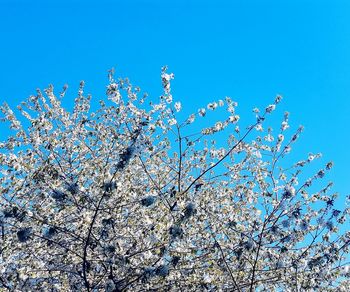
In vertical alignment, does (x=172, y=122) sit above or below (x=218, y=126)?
above

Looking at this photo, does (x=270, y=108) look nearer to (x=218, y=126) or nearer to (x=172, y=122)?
(x=218, y=126)

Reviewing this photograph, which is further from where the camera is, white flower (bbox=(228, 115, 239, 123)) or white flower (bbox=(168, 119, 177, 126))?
white flower (bbox=(228, 115, 239, 123))

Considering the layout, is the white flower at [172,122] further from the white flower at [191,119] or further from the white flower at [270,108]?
the white flower at [270,108]

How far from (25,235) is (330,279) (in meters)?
6.03

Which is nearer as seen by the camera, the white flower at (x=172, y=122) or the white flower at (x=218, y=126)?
the white flower at (x=172, y=122)

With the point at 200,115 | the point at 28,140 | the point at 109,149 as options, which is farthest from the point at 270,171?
the point at 28,140

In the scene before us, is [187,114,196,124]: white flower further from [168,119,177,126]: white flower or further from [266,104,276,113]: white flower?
[266,104,276,113]: white flower

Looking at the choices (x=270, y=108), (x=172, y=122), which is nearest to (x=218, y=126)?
(x=172, y=122)

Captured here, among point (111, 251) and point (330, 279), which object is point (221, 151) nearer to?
point (330, 279)

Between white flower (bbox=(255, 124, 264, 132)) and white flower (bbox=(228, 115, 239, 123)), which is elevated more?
white flower (bbox=(228, 115, 239, 123))

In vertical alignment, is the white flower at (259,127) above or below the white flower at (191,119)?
below

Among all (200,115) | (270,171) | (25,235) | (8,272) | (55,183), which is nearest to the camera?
(25,235)

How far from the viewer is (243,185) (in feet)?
35.1

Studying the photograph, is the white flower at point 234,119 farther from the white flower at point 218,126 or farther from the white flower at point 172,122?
the white flower at point 172,122
